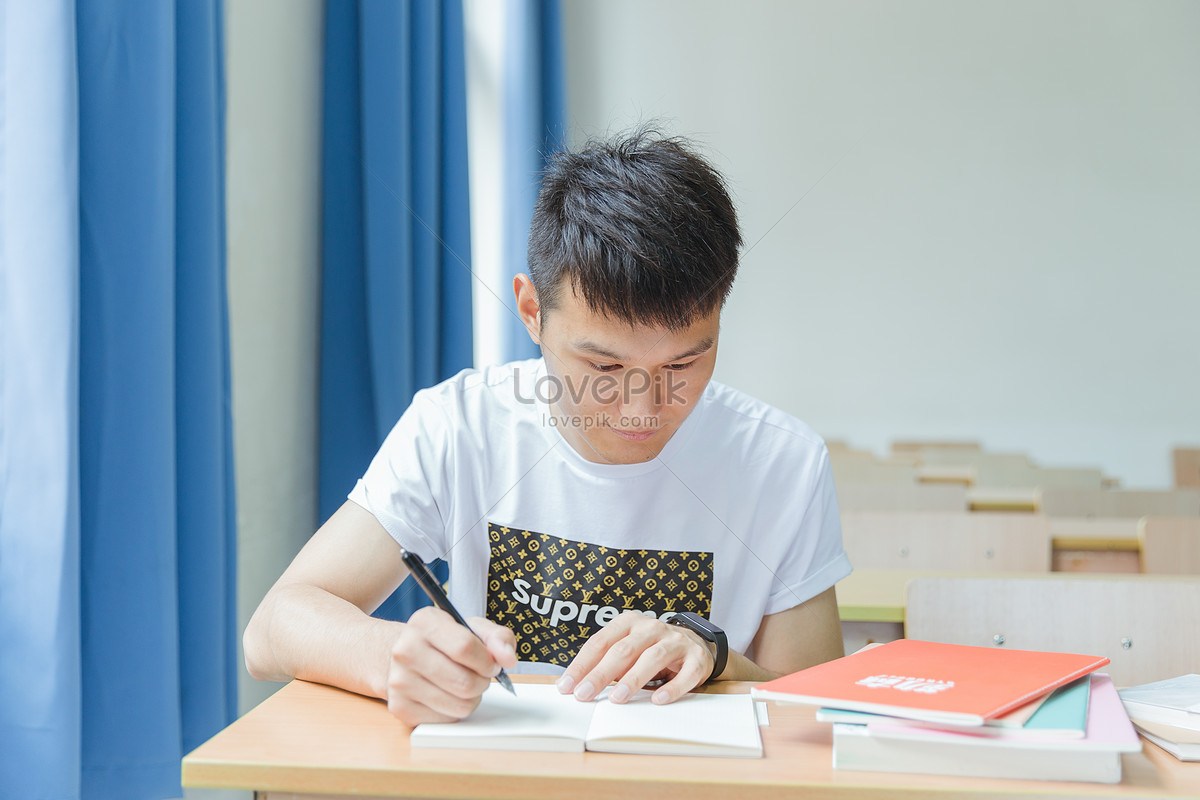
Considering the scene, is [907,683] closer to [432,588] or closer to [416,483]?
[432,588]

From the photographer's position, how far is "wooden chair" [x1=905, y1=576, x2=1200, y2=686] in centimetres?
127

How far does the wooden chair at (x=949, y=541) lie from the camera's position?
207cm

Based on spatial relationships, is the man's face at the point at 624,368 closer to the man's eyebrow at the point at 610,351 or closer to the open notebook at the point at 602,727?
the man's eyebrow at the point at 610,351

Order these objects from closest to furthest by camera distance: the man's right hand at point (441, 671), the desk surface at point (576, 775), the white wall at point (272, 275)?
the desk surface at point (576, 775) < the man's right hand at point (441, 671) < the white wall at point (272, 275)

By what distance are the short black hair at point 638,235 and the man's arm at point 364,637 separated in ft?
1.16

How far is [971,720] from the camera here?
0.67m

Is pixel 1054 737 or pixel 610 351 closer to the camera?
pixel 1054 737

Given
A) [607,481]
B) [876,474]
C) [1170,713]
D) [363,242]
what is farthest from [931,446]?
[1170,713]

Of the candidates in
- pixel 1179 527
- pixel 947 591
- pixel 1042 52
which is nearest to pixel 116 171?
pixel 947 591

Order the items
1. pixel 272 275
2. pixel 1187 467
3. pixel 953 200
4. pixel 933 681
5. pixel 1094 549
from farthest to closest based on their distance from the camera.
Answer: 1. pixel 953 200
2. pixel 1187 467
3. pixel 1094 549
4. pixel 272 275
5. pixel 933 681

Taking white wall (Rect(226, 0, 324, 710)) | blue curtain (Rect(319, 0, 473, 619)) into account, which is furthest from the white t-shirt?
blue curtain (Rect(319, 0, 473, 619))

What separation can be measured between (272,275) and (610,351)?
3.45 feet

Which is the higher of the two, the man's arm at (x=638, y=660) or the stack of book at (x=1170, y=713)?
the man's arm at (x=638, y=660)

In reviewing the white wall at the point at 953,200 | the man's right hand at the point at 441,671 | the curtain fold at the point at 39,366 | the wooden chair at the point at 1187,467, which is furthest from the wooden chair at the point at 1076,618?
the wooden chair at the point at 1187,467
